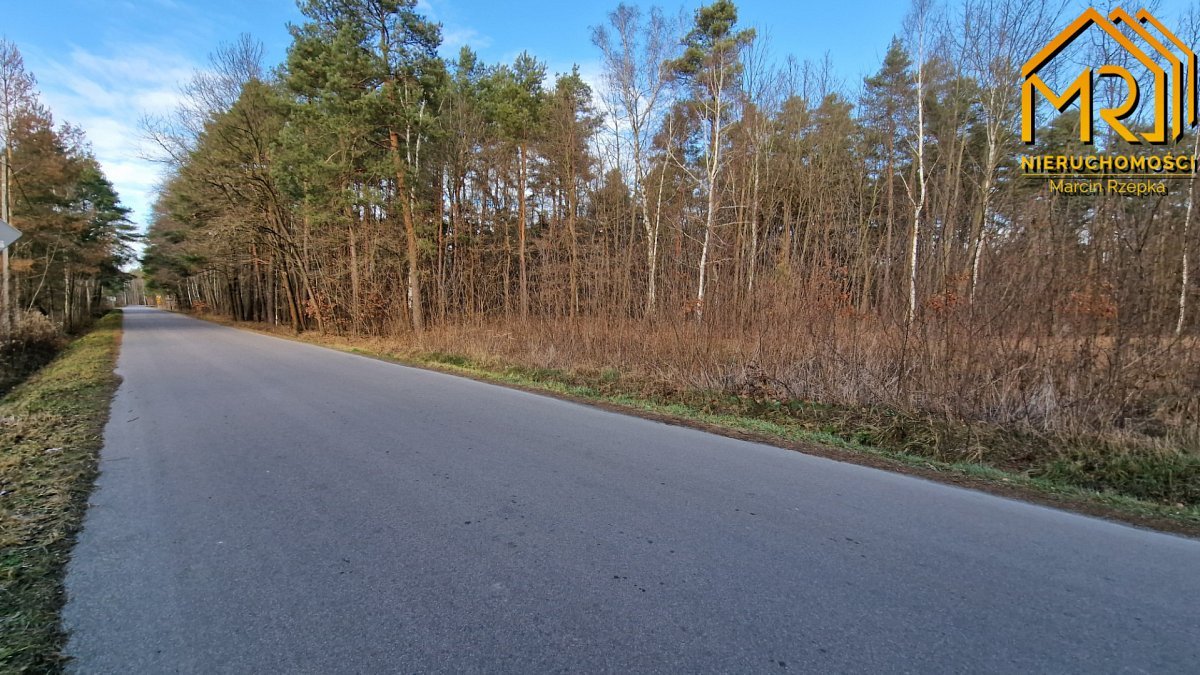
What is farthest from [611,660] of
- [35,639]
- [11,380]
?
[11,380]

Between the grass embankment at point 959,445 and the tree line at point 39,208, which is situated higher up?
the tree line at point 39,208

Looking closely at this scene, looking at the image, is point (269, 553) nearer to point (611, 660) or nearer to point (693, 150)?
point (611, 660)

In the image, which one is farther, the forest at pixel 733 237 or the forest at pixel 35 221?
the forest at pixel 35 221

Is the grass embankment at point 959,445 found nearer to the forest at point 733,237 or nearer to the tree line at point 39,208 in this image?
the forest at point 733,237

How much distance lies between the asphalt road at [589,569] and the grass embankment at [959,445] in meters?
0.56

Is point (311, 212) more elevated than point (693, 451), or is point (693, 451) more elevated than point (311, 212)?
point (311, 212)

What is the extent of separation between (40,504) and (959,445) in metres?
7.98

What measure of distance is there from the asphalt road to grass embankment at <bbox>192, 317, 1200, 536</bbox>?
561mm

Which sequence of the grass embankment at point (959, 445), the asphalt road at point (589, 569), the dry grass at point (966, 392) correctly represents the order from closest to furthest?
1. the asphalt road at point (589, 569)
2. the grass embankment at point (959, 445)
3. the dry grass at point (966, 392)

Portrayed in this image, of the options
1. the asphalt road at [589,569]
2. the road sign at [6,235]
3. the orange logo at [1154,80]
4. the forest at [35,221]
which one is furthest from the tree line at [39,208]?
the orange logo at [1154,80]

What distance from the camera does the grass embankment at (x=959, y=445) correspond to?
4.20m

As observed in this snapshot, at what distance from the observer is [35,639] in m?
2.17

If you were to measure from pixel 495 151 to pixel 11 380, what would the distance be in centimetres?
1547

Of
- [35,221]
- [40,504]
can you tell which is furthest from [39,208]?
[40,504]
